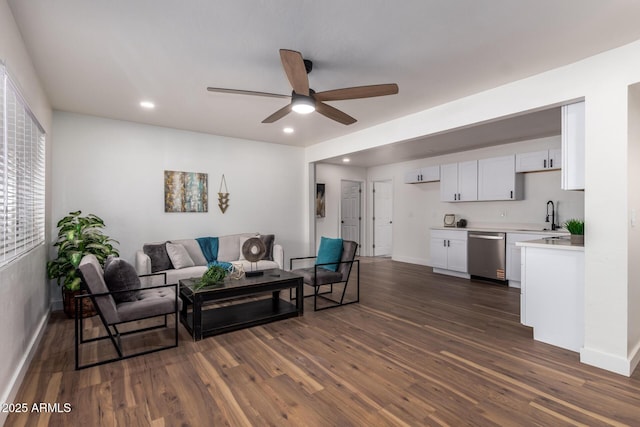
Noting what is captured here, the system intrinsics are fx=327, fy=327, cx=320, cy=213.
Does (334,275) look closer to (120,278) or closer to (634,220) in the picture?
(120,278)

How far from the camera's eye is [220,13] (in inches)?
86.3

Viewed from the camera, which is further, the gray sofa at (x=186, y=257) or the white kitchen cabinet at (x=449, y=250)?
the white kitchen cabinet at (x=449, y=250)

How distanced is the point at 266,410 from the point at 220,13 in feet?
8.53

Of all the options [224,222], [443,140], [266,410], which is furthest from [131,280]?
[443,140]

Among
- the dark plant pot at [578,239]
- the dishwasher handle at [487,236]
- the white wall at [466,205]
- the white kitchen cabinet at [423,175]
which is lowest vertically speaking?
the dishwasher handle at [487,236]

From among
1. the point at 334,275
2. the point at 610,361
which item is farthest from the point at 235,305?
the point at 610,361

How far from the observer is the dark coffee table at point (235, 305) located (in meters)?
3.18

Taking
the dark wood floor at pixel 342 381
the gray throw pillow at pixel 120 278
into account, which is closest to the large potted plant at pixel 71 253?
the dark wood floor at pixel 342 381

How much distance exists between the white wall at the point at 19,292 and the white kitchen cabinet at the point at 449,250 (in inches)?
238

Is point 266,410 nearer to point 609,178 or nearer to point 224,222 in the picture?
point 609,178

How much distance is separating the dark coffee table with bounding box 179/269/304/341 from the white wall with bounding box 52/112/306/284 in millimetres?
1677

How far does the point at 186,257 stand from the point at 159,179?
1334mm

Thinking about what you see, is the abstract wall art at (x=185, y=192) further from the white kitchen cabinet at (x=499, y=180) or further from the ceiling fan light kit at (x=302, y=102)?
the white kitchen cabinet at (x=499, y=180)

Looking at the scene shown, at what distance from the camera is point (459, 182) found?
6.41 meters
